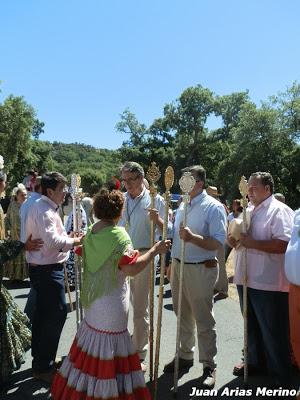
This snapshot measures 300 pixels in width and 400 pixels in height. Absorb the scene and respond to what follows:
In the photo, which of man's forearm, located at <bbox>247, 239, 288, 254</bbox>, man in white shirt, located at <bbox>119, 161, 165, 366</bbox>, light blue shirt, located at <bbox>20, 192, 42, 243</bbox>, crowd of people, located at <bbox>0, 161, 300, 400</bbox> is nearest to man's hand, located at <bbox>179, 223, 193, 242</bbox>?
crowd of people, located at <bbox>0, 161, 300, 400</bbox>

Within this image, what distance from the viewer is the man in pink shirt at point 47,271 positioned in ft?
13.6

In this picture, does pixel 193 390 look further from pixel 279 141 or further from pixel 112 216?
pixel 279 141

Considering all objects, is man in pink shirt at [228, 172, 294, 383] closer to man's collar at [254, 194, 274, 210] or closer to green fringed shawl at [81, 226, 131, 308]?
man's collar at [254, 194, 274, 210]

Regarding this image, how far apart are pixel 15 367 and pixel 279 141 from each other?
38002mm

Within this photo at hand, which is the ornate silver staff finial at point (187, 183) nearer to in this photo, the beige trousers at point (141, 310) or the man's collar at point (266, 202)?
the man's collar at point (266, 202)

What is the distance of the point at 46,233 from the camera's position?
4.10m

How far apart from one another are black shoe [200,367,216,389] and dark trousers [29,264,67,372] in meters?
1.51

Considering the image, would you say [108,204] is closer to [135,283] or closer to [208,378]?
[135,283]

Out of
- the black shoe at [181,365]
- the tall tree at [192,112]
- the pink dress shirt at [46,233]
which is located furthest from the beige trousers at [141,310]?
the tall tree at [192,112]

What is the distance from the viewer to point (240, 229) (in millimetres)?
4254

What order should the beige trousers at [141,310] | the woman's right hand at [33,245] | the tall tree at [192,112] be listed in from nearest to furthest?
the woman's right hand at [33,245] < the beige trousers at [141,310] < the tall tree at [192,112]

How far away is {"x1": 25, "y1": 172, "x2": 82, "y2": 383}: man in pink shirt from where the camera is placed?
4141 millimetres

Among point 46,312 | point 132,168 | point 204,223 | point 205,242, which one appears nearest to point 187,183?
point 204,223

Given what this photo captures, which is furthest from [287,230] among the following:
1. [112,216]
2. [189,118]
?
[189,118]
